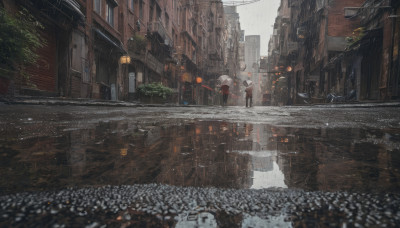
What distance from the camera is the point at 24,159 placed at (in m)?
1.01

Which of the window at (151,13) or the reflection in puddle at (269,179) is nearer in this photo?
the reflection in puddle at (269,179)

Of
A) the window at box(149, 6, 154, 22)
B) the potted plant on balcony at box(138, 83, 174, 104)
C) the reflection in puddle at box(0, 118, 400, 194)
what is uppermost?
the window at box(149, 6, 154, 22)

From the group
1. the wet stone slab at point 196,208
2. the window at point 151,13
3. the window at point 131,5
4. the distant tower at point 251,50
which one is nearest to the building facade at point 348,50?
the wet stone slab at point 196,208

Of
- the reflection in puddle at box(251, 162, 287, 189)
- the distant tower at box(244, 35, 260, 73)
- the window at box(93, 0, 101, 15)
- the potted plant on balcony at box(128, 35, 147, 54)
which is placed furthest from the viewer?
the distant tower at box(244, 35, 260, 73)

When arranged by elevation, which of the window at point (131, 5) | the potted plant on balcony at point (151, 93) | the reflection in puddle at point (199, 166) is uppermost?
the window at point (131, 5)

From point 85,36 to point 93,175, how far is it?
12328mm

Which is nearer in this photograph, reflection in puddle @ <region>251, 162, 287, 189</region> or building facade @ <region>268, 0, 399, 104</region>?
reflection in puddle @ <region>251, 162, 287, 189</region>

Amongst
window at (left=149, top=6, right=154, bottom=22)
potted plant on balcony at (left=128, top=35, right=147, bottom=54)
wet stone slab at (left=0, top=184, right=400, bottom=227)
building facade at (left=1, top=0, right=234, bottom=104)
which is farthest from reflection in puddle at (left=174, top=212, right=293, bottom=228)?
window at (left=149, top=6, right=154, bottom=22)

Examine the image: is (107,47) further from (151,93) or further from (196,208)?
(196,208)

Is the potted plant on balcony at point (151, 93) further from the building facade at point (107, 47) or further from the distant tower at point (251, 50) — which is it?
the distant tower at point (251, 50)

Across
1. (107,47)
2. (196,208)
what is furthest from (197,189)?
(107,47)

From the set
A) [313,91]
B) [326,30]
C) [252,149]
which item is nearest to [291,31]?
[313,91]

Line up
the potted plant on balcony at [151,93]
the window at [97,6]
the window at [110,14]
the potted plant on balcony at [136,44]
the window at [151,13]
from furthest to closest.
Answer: the window at [151,13] → the potted plant on balcony at [136,44] → the window at [110,14] → the potted plant on balcony at [151,93] → the window at [97,6]

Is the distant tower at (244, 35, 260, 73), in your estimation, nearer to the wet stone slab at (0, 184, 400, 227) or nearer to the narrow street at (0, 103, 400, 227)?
the narrow street at (0, 103, 400, 227)
